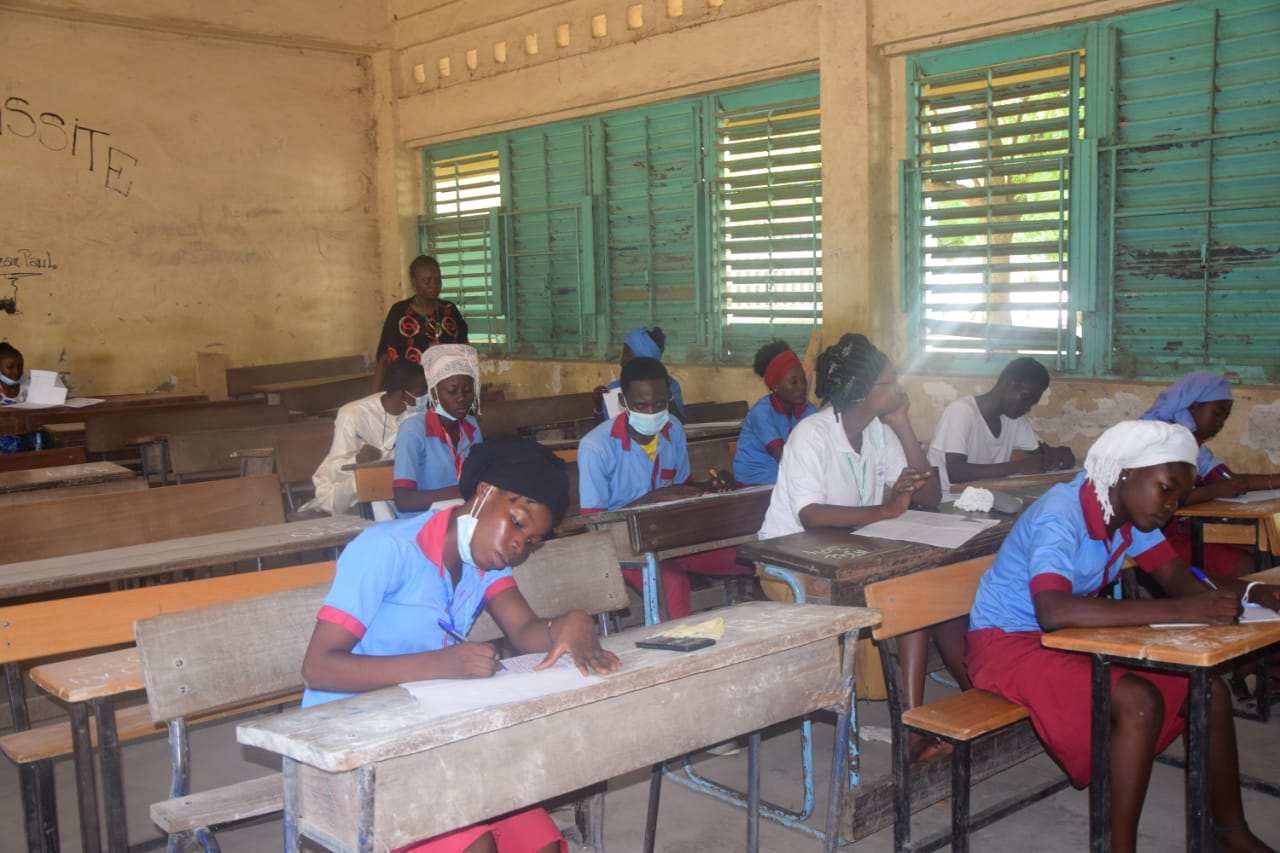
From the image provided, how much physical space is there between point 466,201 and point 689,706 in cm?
879

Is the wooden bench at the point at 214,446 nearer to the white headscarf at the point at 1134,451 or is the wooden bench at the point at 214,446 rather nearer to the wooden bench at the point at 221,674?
the wooden bench at the point at 221,674

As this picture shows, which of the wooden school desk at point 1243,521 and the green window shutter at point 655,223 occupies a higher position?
the green window shutter at point 655,223

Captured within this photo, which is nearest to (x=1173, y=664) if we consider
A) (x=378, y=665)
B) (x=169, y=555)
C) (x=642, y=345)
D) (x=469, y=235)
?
(x=378, y=665)

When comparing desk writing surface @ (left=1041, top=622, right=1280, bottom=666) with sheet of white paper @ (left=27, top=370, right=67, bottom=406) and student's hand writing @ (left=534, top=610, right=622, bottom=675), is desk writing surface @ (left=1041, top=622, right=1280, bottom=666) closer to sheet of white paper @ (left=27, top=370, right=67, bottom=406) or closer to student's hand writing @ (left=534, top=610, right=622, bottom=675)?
student's hand writing @ (left=534, top=610, right=622, bottom=675)

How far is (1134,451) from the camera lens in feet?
9.64

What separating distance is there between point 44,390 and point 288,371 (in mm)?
3025

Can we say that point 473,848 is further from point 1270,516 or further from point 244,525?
point 1270,516

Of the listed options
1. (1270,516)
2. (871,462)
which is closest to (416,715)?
(871,462)

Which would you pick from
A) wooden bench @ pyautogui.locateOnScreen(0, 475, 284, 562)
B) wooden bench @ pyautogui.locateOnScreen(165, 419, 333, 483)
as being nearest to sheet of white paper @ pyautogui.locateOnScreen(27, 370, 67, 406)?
wooden bench @ pyautogui.locateOnScreen(165, 419, 333, 483)

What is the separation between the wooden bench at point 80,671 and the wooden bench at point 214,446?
244cm

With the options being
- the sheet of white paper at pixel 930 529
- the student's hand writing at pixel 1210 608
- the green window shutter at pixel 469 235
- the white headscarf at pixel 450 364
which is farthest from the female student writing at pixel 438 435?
the green window shutter at pixel 469 235

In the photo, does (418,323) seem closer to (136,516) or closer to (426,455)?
(426,455)

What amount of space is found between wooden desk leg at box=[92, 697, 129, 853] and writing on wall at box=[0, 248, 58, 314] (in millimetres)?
7631

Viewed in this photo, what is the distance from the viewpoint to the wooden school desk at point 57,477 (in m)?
5.22
